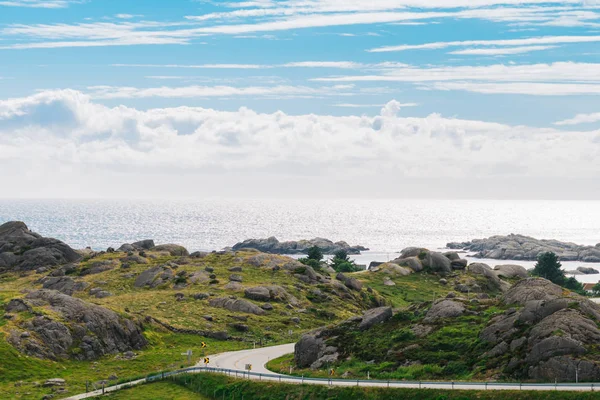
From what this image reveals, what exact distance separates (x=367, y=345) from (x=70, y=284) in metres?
89.9

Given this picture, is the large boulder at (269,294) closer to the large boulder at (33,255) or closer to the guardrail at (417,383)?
the guardrail at (417,383)

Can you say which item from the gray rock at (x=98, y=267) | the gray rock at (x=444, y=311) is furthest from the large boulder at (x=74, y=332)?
the gray rock at (x=98, y=267)

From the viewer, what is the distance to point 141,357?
10444 centimetres

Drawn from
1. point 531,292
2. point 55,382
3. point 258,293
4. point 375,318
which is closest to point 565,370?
point 531,292

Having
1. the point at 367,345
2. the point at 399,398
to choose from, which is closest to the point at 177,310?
the point at 367,345

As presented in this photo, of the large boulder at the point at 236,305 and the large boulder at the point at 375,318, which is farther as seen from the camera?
the large boulder at the point at 236,305

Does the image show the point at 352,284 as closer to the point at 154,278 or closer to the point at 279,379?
the point at 154,278

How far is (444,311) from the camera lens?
95.9 m

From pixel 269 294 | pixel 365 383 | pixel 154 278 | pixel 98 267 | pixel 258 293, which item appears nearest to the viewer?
pixel 365 383

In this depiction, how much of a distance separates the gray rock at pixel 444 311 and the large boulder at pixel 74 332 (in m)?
46.1

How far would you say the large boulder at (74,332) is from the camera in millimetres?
100125

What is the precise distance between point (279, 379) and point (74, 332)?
42.0 metres

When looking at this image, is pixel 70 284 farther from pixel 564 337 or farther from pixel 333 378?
pixel 564 337

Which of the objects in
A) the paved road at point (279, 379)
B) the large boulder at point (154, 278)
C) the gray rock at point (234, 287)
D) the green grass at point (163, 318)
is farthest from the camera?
the large boulder at point (154, 278)
